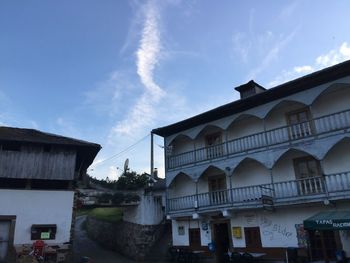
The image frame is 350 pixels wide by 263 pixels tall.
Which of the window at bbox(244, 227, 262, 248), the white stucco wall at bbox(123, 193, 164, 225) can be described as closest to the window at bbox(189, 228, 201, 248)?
the white stucco wall at bbox(123, 193, 164, 225)

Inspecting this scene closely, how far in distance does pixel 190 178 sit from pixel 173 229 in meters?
3.62

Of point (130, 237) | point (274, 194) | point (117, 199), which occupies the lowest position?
point (130, 237)

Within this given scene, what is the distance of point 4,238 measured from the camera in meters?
18.6

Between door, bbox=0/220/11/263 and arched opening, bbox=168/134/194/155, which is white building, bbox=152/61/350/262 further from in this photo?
door, bbox=0/220/11/263

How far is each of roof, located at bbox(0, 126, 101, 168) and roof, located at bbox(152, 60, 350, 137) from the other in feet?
16.0

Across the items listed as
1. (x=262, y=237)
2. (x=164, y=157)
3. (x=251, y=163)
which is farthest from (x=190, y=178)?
(x=262, y=237)

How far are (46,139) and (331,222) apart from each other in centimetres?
1607

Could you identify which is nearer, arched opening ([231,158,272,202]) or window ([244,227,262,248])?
arched opening ([231,158,272,202])

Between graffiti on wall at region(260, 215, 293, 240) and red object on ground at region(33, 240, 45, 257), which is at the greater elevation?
graffiti on wall at region(260, 215, 293, 240)

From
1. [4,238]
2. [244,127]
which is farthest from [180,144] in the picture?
[4,238]

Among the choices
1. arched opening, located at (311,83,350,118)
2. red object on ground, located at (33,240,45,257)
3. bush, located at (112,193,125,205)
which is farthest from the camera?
bush, located at (112,193,125,205)

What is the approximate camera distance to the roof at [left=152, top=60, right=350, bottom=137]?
16.4 metres

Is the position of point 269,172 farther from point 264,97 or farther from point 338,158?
point 264,97

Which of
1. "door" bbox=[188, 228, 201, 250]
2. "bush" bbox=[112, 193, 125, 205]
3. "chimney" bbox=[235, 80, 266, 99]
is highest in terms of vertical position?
"chimney" bbox=[235, 80, 266, 99]
